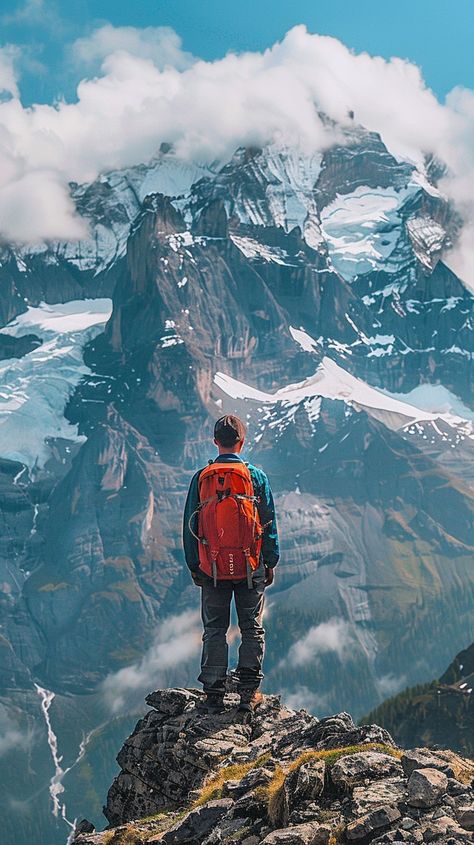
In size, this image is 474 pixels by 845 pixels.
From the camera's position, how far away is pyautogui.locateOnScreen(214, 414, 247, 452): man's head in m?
25.9

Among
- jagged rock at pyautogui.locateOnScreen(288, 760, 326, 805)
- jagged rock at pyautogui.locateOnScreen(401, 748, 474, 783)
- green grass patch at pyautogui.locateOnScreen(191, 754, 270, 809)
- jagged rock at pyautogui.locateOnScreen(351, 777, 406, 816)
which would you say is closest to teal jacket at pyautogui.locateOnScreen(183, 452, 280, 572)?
green grass patch at pyautogui.locateOnScreen(191, 754, 270, 809)

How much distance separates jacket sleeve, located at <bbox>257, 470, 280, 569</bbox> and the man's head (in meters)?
0.92

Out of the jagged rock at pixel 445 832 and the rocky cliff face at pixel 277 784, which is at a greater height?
the rocky cliff face at pixel 277 784

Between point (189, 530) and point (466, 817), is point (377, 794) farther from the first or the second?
point (189, 530)

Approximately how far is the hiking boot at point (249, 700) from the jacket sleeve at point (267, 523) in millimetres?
3053

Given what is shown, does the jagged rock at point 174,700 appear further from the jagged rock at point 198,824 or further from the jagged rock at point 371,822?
the jagged rock at point 371,822

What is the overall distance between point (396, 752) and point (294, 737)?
3445 millimetres

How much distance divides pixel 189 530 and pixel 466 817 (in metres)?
10.9

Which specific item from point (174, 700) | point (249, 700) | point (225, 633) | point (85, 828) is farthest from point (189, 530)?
point (85, 828)

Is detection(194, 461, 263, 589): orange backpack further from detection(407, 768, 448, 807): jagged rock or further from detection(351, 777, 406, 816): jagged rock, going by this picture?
detection(407, 768, 448, 807): jagged rock

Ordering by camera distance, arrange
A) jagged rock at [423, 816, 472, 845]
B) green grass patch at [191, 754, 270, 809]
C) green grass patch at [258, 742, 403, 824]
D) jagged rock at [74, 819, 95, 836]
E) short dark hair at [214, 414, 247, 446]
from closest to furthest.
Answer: jagged rock at [423, 816, 472, 845] < green grass patch at [258, 742, 403, 824] < green grass patch at [191, 754, 270, 809] < jagged rock at [74, 819, 95, 836] < short dark hair at [214, 414, 247, 446]

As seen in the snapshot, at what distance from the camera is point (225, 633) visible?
26.2m

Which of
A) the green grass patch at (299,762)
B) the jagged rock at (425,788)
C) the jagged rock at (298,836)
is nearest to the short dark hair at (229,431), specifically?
the green grass patch at (299,762)

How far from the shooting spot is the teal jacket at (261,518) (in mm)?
25484
